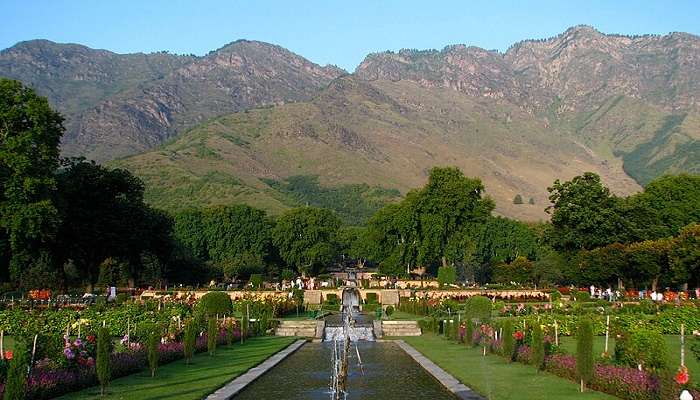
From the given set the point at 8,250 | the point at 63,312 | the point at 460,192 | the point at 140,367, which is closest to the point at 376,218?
the point at 460,192

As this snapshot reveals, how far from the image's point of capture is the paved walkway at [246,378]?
18938 millimetres

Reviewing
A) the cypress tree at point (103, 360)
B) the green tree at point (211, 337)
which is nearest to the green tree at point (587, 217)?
the green tree at point (211, 337)

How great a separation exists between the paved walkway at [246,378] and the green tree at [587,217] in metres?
48.7

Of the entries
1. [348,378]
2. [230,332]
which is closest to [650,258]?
[230,332]

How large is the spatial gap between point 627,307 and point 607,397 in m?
28.3

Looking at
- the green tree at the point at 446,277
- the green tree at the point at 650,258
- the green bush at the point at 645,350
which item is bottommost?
the green bush at the point at 645,350

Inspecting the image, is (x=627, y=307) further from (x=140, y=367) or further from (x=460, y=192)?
(x=460, y=192)

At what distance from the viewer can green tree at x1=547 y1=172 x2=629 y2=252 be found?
73.7m

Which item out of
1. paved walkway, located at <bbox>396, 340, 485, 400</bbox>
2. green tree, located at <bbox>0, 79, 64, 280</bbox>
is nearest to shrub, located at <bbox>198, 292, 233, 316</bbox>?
paved walkway, located at <bbox>396, 340, 485, 400</bbox>

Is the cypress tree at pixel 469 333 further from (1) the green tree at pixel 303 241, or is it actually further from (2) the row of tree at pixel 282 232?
(1) the green tree at pixel 303 241

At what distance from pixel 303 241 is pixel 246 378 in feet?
292

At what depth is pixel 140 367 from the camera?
23.4 metres

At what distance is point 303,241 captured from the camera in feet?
364

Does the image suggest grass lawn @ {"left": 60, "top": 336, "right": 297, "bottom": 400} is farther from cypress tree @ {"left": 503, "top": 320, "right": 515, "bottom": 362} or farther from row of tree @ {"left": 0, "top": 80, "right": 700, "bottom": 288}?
row of tree @ {"left": 0, "top": 80, "right": 700, "bottom": 288}
